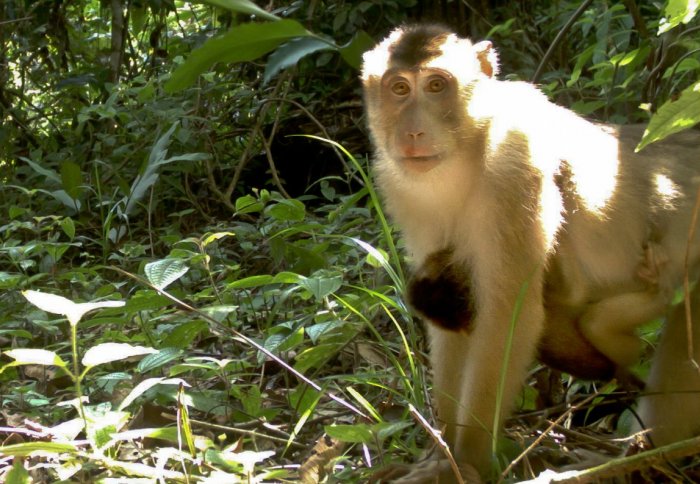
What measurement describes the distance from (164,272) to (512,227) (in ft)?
4.68

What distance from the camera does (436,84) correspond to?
4.04 m

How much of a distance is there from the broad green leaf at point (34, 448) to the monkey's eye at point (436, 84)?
2.20 meters

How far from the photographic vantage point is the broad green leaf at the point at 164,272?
377 centimetres

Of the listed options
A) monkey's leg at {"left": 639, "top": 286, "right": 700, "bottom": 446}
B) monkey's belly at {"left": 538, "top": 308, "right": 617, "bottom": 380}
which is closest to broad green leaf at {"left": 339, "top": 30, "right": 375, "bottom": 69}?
monkey's belly at {"left": 538, "top": 308, "right": 617, "bottom": 380}

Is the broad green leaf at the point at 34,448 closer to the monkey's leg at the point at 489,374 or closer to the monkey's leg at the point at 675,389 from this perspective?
the monkey's leg at the point at 489,374

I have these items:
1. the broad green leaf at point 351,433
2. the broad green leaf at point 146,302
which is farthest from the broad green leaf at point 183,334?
the broad green leaf at point 351,433

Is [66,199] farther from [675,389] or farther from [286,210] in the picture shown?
[675,389]

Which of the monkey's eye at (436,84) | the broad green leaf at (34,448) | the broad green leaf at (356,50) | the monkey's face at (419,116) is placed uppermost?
the broad green leaf at (356,50)

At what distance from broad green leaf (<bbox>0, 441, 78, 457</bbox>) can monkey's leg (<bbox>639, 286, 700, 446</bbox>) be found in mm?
2238

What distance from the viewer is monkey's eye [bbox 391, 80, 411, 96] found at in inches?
159

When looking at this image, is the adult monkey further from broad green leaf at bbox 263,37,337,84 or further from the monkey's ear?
broad green leaf at bbox 263,37,337,84

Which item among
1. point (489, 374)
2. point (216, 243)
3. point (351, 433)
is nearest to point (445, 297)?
point (489, 374)

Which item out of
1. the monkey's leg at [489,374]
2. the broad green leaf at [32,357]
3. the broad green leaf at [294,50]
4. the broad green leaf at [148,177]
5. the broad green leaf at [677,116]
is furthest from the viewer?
the broad green leaf at [148,177]

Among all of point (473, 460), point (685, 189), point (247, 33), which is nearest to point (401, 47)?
point (247, 33)
